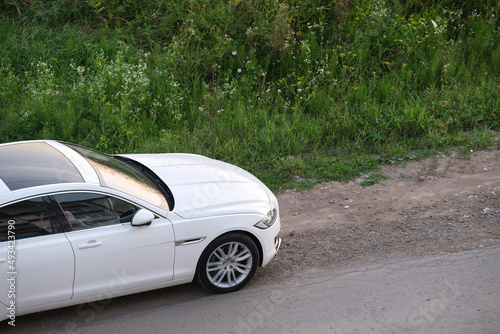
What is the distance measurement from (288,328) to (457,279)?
6.44ft

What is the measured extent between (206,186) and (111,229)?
4.01 ft

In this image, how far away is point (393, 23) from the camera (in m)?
10.5

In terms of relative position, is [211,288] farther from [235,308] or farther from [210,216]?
[210,216]

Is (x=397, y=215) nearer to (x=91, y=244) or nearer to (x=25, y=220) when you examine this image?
(x=91, y=244)

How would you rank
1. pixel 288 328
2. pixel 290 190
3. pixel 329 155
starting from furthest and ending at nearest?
pixel 329 155 < pixel 290 190 < pixel 288 328

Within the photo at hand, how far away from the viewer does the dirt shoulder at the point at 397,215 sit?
20.4 feet

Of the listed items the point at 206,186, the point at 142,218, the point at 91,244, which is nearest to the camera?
the point at 91,244

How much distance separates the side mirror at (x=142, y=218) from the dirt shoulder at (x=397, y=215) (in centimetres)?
156

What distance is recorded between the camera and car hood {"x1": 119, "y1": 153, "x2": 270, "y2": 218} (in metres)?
5.38

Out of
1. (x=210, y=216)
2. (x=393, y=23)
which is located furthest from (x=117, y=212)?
(x=393, y=23)

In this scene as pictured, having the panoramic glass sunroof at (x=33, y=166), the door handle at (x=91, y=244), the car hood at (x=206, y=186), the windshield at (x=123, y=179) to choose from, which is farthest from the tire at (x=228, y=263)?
the panoramic glass sunroof at (x=33, y=166)

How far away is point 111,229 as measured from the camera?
4.93 m

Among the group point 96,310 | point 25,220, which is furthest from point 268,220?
point 25,220

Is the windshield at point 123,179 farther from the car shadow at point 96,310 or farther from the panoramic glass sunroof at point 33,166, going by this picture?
the car shadow at point 96,310
